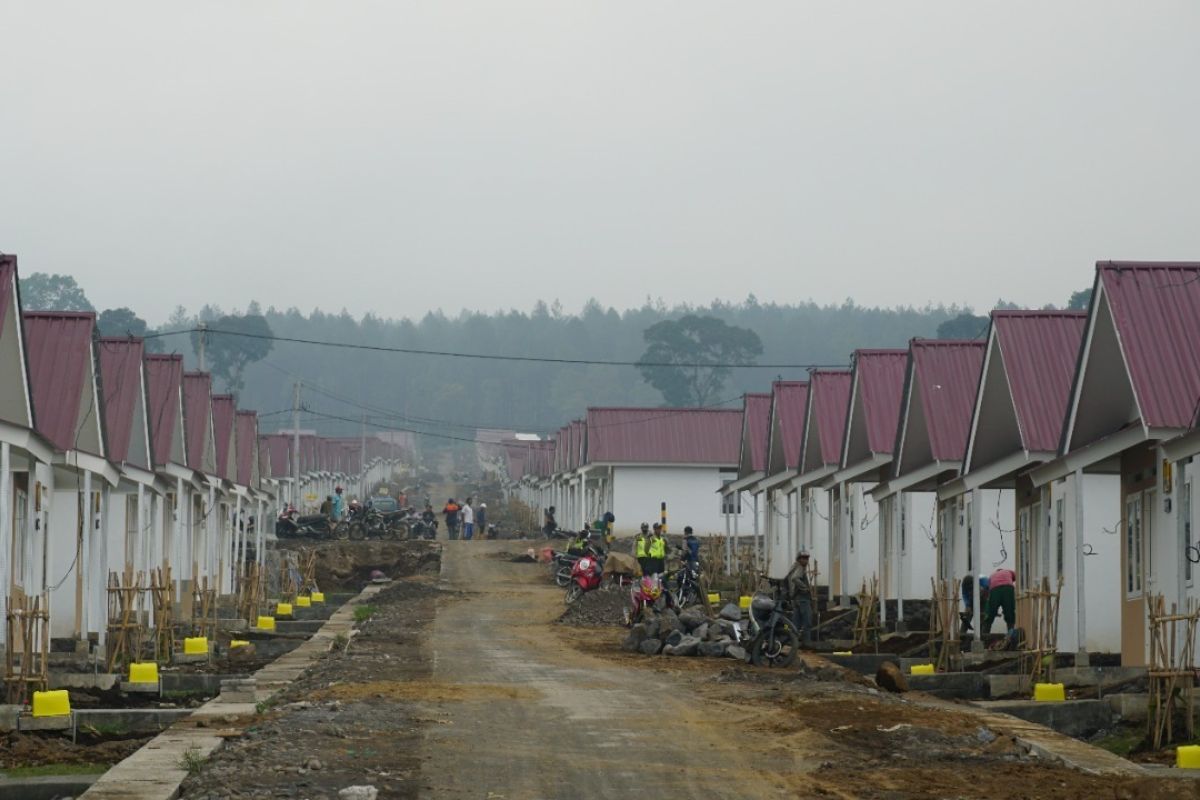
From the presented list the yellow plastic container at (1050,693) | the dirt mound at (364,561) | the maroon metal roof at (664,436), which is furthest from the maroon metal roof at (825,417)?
the maroon metal roof at (664,436)

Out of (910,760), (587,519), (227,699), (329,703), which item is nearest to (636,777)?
(910,760)

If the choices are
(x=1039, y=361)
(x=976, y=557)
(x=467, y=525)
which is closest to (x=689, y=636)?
(x=976, y=557)

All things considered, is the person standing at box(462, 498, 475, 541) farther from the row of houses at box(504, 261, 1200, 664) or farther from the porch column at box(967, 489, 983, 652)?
the porch column at box(967, 489, 983, 652)

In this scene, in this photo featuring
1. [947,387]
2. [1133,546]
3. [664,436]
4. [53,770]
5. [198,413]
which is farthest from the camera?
[664,436]

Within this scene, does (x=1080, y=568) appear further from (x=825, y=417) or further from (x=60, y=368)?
(x=825, y=417)

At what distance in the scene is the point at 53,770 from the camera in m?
15.6

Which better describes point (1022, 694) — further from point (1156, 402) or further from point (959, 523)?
point (959, 523)

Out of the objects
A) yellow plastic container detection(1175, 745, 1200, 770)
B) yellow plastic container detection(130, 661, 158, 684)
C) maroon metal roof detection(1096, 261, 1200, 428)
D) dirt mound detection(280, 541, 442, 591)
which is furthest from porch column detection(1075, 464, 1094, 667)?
dirt mound detection(280, 541, 442, 591)

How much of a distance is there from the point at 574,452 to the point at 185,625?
46681 mm

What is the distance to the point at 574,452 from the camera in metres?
78.8

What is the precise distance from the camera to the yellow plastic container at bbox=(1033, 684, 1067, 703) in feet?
65.7

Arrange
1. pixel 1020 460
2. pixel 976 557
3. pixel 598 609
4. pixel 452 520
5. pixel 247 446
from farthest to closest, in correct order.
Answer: pixel 452 520
pixel 247 446
pixel 598 609
pixel 976 557
pixel 1020 460

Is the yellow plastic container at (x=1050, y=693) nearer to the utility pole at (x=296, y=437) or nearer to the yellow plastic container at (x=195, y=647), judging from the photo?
the yellow plastic container at (x=195, y=647)

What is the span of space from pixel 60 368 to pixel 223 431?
20.2 m
